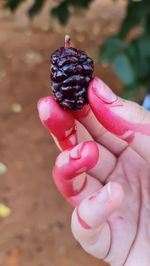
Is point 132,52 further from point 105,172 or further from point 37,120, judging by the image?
point 37,120

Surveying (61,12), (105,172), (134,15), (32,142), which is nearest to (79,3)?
(61,12)

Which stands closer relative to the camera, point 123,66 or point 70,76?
point 70,76

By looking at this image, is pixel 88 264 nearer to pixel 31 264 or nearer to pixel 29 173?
pixel 31 264

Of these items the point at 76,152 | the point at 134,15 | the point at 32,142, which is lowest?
the point at 32,142

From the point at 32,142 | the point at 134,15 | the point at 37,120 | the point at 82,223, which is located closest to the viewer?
the point at 82,223

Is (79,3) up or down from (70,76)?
down

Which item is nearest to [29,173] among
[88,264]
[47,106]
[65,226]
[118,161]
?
[65,226]
